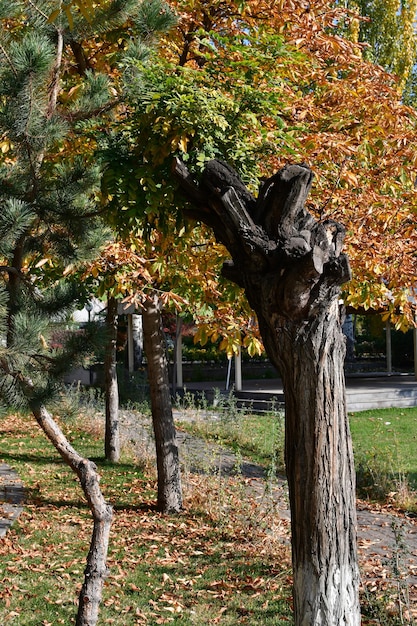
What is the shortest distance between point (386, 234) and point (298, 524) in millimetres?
3978

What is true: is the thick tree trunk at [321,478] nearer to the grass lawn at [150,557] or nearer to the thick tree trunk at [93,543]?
the thick tree trunk at [93,543]

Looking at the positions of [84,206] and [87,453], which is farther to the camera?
[87,453]

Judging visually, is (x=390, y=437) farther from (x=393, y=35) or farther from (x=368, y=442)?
(x=393, y=35)

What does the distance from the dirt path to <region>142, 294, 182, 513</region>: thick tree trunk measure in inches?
20.2

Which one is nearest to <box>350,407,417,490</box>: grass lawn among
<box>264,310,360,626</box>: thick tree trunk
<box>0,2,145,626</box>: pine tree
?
<box>0,2,145,626</box>: pine tree

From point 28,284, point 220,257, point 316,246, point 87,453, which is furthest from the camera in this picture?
point 87,453

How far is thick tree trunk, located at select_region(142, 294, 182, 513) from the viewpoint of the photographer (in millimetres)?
8406

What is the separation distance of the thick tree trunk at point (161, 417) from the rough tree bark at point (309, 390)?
4.69m

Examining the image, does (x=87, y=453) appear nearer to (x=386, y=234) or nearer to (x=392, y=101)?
(x=386, y=234)

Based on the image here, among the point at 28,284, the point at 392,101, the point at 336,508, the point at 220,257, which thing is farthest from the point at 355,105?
the point at 336,508

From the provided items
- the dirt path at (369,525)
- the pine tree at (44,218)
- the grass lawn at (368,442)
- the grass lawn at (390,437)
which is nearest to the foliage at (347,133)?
the pine tree at (44,218)

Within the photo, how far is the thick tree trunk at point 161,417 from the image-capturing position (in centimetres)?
841

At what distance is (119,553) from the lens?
6.95 meters

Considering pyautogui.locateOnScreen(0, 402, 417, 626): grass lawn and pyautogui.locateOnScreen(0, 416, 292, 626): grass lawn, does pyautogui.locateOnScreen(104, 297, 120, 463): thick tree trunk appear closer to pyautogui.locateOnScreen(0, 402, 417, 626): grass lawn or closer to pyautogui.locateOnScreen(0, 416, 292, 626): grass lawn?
pyautogui.locateOnScreen(0, 402, 417, 626): grass lawn
